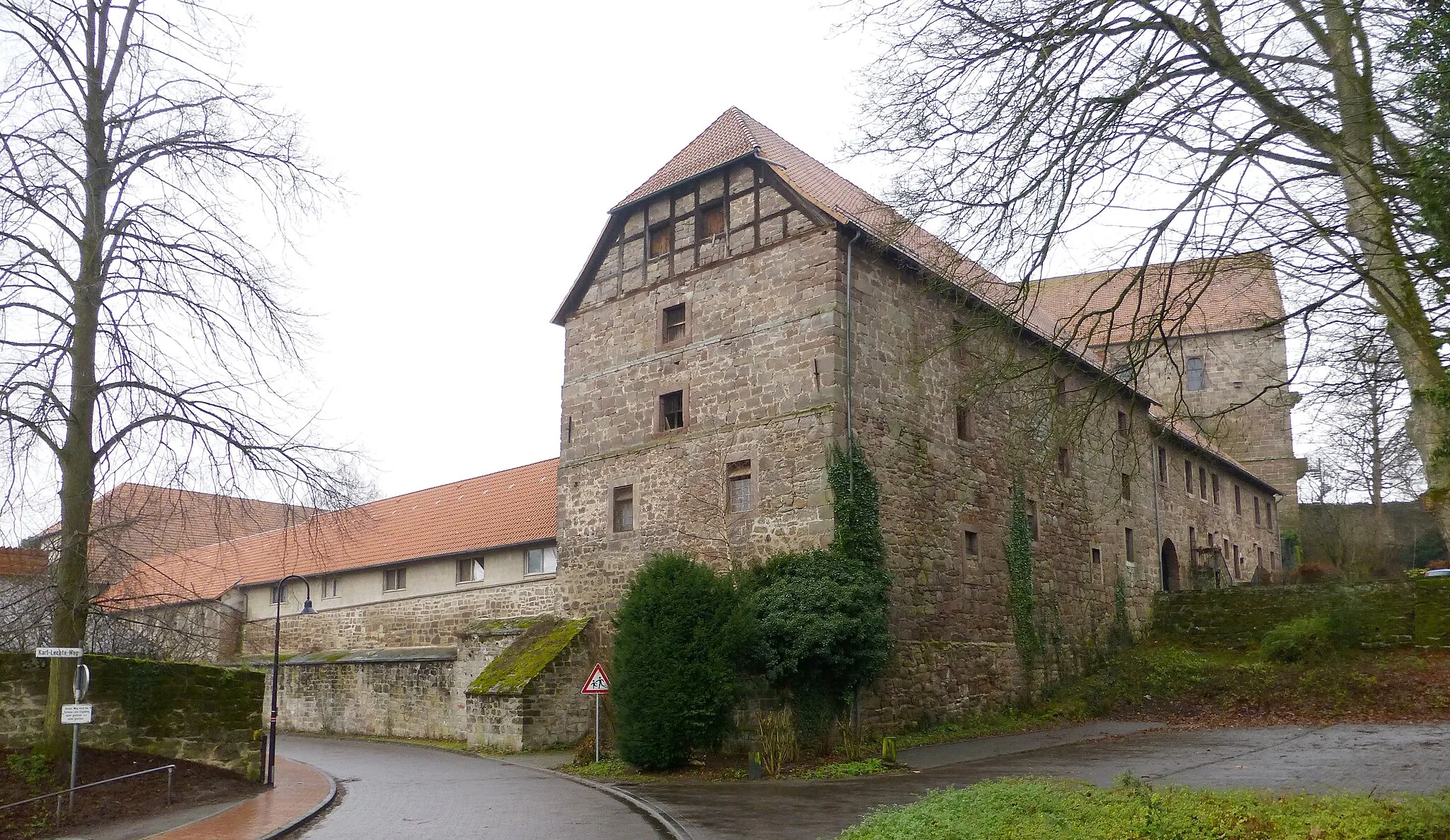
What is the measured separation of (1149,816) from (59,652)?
11963mm

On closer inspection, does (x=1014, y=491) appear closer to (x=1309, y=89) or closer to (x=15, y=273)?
(x=1309, y=89)

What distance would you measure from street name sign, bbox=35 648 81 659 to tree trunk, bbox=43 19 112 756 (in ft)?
1.79

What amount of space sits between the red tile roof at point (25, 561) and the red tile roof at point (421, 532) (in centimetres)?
389

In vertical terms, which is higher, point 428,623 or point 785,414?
point 785,414

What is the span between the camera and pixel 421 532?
Answer: 99.8 feet

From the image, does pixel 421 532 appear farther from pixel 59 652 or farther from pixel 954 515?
pixel 59 652

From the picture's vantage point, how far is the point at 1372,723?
19.2 meters

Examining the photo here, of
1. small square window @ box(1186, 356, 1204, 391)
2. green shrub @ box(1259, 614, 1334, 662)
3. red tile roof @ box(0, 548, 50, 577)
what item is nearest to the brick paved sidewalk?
red tile roof @ box(0, 548, 50, 577)

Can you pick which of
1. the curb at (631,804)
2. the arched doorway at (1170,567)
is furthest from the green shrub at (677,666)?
the arched doorway at (1170,567)

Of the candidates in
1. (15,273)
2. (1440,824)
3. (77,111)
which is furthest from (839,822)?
(77,111)

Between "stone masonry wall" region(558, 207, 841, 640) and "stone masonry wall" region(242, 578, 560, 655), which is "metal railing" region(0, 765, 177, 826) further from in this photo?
"stone masonry wall" region(242, 578, 560, 655)

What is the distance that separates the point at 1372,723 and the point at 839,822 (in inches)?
483

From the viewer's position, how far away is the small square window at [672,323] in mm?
22484

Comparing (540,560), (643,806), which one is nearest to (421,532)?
(540,560)
